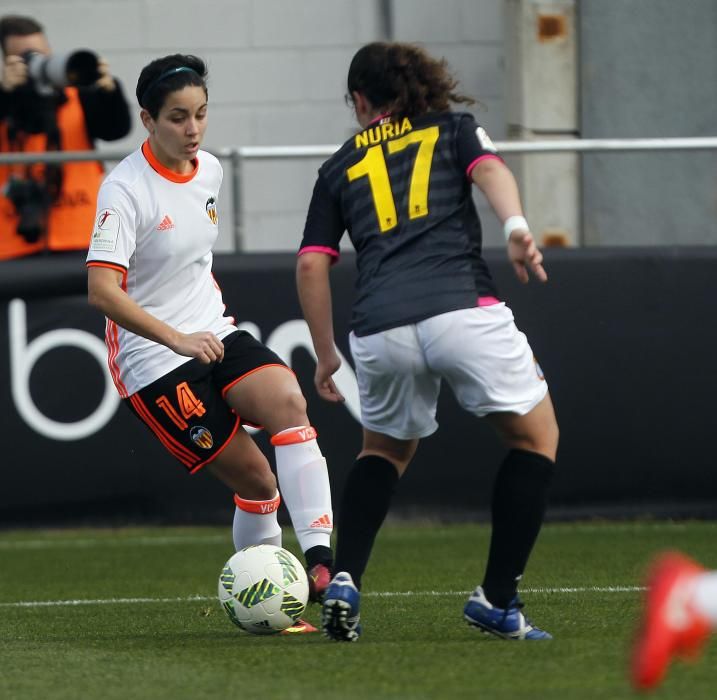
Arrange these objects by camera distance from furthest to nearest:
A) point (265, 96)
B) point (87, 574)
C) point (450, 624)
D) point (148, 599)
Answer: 1. point (265, 96)
2. point (87, 574)
3. point (148, 599)
4. point (450, 624)

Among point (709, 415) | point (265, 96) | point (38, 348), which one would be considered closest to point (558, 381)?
point (709, 415)

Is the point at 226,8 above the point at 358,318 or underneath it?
above

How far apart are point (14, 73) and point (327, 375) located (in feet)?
11.9

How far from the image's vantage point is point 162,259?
16.9ft

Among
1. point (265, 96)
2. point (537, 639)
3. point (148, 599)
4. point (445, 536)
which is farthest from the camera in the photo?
point (265, 96)

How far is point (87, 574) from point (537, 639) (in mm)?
2822

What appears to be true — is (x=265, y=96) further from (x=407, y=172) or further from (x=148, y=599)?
(x=407, y=172)

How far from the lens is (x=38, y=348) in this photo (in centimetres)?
791

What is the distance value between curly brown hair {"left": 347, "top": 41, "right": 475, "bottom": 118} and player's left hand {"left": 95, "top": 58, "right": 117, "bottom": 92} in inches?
128

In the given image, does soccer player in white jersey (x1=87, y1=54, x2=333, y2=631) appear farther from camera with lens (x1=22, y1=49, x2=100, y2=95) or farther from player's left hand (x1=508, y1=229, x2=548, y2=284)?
camera with lens (x1=22, y1=49, x2=100, y2=95)

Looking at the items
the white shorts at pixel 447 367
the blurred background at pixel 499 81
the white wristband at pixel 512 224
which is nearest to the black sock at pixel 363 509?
the white shorts at pixel 447 367

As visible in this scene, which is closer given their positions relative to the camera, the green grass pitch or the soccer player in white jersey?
the green grass pitch

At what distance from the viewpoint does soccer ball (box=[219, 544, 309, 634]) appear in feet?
15.5

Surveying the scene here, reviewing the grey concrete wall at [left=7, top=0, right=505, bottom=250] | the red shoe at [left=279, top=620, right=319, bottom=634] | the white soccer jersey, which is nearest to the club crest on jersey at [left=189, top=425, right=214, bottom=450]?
the white soccer jersey
